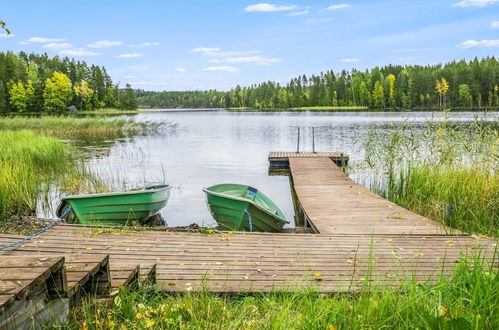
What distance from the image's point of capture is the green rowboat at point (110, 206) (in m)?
7.37

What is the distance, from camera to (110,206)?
24.7ft

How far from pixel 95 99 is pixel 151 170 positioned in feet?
278

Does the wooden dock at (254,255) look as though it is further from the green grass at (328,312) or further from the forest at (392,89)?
the forest at (392,89)

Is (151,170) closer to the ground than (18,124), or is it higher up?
closer to the ground

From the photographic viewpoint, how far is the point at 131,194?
25.0ft

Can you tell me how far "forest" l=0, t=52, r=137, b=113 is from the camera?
74625 mm

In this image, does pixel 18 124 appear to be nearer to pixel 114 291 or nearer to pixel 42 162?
pixel 42 162

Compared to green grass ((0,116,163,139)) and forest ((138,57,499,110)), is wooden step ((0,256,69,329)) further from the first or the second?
forest ((138,57,499,110))

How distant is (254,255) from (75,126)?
28.4 meters

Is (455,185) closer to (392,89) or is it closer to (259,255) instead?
(259,255)

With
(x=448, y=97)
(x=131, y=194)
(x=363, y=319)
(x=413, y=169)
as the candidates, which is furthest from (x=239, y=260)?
(x=448, y=97)

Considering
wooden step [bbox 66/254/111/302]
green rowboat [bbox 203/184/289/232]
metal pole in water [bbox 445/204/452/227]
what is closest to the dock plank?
wooden step [bbox 66/254/111/302]

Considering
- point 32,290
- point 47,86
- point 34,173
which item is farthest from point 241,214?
point 47,86

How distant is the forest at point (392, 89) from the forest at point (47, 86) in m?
67.5
